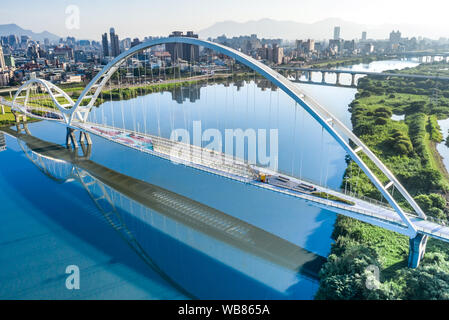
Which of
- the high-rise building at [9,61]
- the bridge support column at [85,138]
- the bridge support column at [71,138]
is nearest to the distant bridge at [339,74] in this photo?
the bridge support column at [85,138]

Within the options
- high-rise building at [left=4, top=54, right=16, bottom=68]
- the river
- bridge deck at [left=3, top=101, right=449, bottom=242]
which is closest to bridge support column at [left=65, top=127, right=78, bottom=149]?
the river

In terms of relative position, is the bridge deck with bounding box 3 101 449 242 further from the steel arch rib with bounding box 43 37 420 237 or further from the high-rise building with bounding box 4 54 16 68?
the high-rise building with bounding box 4 54 16 68

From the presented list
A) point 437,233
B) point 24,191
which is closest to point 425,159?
point 437,233

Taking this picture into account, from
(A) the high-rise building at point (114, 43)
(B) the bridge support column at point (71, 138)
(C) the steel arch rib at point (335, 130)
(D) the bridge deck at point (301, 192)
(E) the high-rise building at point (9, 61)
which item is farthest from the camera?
(A) the high-rise building at point (114, 43)

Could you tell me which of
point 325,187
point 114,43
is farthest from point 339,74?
point 114,43

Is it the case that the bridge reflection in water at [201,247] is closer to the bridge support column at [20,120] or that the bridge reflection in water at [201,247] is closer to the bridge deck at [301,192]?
the bridge deck at [301,192]
